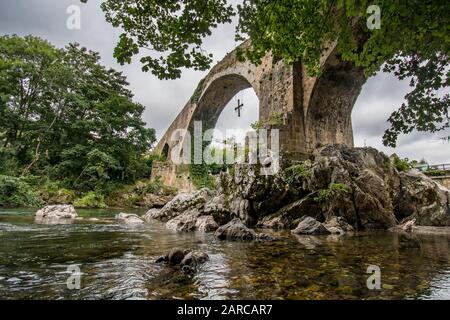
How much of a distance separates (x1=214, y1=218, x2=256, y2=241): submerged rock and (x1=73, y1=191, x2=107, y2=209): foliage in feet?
53.9

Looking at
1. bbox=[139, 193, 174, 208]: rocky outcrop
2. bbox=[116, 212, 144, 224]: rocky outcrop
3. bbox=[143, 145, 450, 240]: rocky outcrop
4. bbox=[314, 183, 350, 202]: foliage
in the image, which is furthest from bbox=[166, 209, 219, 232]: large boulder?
bbox=[139, 193, 174, 208]: rocky outcrop

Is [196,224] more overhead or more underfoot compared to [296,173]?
more underfoot

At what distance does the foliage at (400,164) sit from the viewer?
1062 cm

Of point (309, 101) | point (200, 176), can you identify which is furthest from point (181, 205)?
point (200, 176)

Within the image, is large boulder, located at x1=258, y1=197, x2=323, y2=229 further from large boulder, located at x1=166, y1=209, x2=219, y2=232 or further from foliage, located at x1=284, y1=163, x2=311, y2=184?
large boulder, located at x1=166, y1=209, x2=219, y2=232

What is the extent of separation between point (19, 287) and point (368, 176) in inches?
357

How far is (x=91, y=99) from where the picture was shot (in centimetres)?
2538

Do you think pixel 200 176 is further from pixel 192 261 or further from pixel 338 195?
pixel 192 261

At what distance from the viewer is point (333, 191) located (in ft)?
27.0

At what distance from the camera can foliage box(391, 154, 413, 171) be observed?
10.6 metres

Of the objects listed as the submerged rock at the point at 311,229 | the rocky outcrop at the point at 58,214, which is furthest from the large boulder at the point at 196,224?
the rocky outcrop at the point at 58,214

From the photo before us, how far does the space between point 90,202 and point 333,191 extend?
58.5ft
